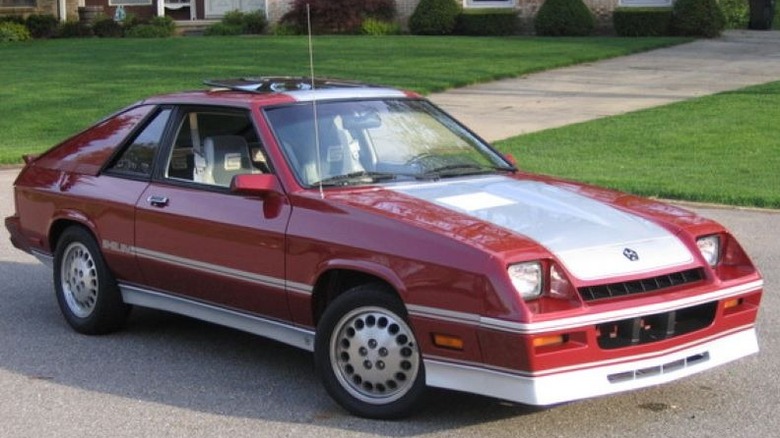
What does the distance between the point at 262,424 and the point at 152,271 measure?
1557 millimetres

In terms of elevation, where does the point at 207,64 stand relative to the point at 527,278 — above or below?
above

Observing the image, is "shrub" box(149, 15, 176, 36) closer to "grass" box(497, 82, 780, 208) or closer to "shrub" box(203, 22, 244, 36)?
"shrub" box(203, 22, 244, 36)

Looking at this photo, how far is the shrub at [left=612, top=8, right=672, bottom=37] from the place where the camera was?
3147 centimetres

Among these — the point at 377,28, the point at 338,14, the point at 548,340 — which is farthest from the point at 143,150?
the point at 338,14

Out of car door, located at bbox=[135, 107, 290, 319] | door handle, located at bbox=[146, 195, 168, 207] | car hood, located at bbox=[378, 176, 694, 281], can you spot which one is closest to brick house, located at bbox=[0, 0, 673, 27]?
car door, located at bbox=[135, 107, 290, 319]

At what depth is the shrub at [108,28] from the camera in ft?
121

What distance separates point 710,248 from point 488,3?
95.9ft

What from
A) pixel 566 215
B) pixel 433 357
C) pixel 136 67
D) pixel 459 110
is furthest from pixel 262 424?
pixel 136 67

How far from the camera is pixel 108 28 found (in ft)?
121

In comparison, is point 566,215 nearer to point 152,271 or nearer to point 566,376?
point 566,376

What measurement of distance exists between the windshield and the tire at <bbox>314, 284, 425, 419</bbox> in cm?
82

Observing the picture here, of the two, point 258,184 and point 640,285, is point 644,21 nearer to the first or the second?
point 258,184

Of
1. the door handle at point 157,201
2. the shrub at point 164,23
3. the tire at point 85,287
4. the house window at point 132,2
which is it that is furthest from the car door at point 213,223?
the house window at point 132,2

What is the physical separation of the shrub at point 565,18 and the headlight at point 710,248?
27008 mm
